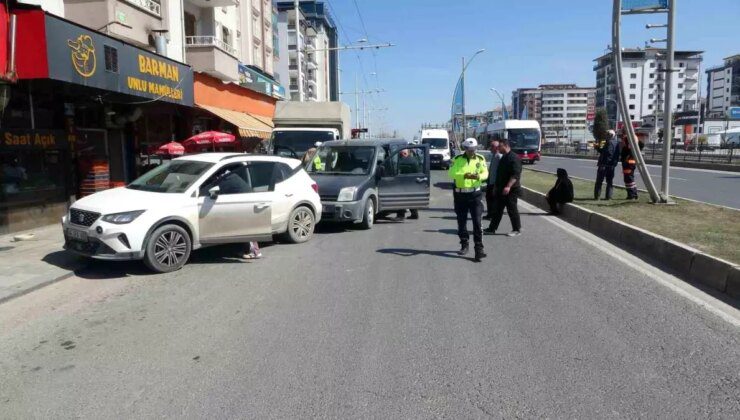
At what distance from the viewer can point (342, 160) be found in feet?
41.9

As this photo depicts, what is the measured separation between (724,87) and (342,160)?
156m

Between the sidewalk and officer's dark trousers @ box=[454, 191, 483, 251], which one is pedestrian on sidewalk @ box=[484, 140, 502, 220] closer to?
officer's dark trousers @ box=[454, 191, 483, 251]

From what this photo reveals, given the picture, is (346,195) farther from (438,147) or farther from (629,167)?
(438,147)

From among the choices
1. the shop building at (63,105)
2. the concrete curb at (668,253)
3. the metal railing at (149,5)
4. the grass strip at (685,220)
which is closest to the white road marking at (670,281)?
the concrete curb at (668,253)

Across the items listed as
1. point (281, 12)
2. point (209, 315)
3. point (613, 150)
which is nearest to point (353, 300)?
point (209, 315)

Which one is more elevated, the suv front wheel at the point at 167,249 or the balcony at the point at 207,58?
the balcony at the point at 207,58

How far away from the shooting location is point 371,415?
3631mm

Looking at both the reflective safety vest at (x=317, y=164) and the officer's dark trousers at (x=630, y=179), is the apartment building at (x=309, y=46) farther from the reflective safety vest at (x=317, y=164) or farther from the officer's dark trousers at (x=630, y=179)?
the reflective safety vest at (x=317, y=164)

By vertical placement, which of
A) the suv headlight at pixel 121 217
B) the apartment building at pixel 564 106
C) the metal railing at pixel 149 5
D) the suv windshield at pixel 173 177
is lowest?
the suv headlight at pixel 121 217

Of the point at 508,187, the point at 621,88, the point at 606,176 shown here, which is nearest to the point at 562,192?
the point at 606,176

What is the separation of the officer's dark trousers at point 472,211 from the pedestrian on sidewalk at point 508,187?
74.9 inches

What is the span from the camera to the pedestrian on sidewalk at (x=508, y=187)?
34.2ft

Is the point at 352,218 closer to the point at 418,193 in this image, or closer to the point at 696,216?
the point at 418,193

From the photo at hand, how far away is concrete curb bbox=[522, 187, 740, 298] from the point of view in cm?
665
